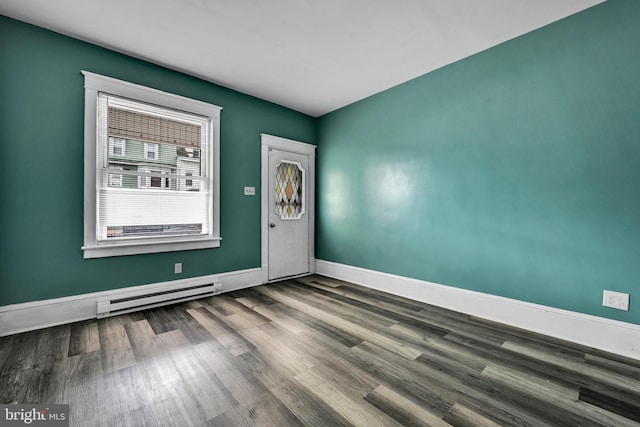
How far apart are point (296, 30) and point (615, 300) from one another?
3560 mm

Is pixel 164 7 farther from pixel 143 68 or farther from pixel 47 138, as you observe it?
pixel 47 138

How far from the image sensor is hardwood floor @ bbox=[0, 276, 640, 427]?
4.88ft

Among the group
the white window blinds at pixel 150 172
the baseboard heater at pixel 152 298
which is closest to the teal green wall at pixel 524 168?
the baseboard heater at pixel 152 298

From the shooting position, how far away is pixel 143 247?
3051mm

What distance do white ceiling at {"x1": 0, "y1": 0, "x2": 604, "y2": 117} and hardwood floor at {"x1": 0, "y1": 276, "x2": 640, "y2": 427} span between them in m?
2.81

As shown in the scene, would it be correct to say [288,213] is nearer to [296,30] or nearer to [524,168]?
[296,30]

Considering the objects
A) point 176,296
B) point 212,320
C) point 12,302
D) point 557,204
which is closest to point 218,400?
point 212,320

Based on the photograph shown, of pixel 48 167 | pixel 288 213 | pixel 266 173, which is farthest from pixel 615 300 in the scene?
pixel 48 167

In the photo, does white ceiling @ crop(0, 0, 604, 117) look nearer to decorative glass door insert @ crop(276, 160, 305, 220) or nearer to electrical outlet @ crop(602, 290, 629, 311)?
decorative glass door insert @ crop(276, 160, 305, 220)

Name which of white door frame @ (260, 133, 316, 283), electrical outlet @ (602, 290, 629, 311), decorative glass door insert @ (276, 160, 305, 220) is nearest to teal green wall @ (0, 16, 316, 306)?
white door frame @ (260, 133, 316, 283)

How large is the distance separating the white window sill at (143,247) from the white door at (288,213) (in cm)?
97

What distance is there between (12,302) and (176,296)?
133cm

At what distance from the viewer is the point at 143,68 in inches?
121

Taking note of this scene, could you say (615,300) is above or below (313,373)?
above
